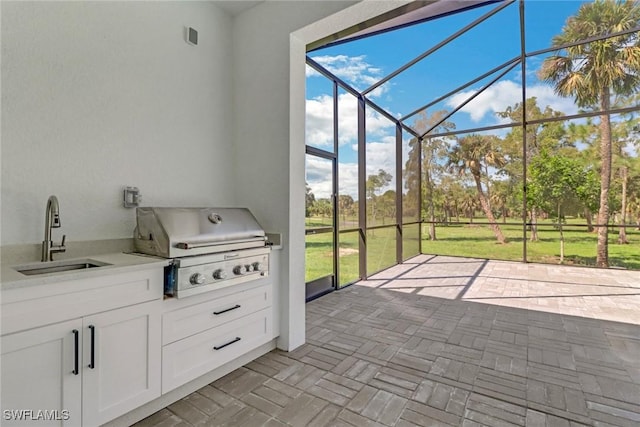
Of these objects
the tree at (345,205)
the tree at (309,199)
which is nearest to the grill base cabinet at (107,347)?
the tree at (309,199)

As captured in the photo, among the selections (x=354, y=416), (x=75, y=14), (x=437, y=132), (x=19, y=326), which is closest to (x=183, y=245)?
(x=19, y=326)

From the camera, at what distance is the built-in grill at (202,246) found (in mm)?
1743

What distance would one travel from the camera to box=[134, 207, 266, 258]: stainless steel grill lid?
5.81ft

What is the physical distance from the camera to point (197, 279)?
1787 mm

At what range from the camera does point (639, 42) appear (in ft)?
17.3

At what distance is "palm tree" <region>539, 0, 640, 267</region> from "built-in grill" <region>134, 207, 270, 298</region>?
7.00m

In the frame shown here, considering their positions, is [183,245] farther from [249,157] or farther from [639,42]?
[639,42]

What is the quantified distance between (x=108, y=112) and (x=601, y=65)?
8168 millimetres

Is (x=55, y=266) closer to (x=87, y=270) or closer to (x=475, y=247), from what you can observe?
(x=87, y=270)

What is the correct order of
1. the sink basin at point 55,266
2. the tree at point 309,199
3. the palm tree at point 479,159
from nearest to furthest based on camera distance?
A: the sink basin at point 55,266 → the tree at point 309,199 → the palm tree at point 479,159

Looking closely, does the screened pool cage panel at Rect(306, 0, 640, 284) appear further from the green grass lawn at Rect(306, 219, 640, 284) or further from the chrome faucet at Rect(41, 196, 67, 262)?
the chrome faucet at Rect(41, 196, 67, 262)

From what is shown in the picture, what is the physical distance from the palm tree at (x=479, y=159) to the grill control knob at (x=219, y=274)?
6.99 m

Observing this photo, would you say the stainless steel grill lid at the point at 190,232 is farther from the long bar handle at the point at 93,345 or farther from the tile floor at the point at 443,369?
the tile floor at the point at 443,369

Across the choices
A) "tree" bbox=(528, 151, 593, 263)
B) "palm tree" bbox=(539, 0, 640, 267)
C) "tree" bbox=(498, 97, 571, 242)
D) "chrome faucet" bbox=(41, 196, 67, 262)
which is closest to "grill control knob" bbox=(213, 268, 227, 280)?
"chrome faucet" bbox=(41, 196, 67, 262)
